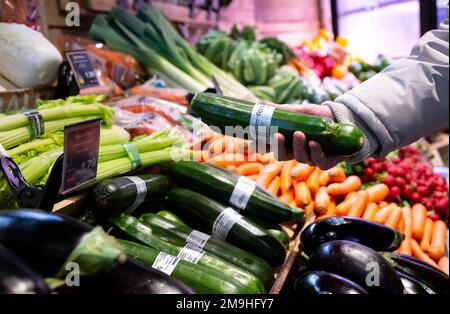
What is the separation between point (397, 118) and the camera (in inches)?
51.3

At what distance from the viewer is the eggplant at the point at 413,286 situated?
53.7 inches

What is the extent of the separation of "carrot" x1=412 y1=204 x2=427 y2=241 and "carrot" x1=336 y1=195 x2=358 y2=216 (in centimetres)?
44

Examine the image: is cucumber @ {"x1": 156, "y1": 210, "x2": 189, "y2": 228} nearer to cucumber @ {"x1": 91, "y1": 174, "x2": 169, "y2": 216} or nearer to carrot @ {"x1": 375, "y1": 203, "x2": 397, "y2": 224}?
cucumber @ {"x1": 91, "y1": 174, "x2": 169, "y2": 216}

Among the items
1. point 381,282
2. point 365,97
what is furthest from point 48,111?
point 381,282

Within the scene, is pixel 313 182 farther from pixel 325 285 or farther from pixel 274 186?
pixel 325 285

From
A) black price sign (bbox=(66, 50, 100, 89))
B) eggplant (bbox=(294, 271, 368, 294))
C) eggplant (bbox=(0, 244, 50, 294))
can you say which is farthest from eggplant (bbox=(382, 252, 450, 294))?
black price sign (bbox=(66, 50, 100, 89))

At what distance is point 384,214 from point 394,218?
0.06 m

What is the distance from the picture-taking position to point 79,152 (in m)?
1.15

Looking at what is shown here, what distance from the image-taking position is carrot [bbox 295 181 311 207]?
80.9 inches

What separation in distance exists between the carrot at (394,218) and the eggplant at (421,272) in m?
0.68

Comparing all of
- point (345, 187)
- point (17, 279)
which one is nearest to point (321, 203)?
point (345, 187)

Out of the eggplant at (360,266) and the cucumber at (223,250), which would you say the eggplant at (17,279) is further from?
the eggplant at (360,266)

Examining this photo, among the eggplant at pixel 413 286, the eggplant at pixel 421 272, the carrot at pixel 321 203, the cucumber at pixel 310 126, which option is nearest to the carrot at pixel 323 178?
the carrot at pixel 321 203
